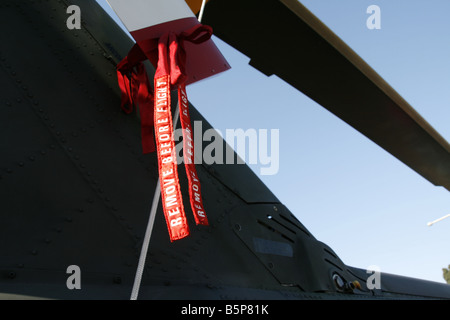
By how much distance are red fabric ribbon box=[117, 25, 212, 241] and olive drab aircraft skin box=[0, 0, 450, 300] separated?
0.62ft

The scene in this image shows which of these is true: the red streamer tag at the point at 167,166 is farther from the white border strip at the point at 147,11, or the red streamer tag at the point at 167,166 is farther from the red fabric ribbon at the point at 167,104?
the white border strip at the point at 147,11

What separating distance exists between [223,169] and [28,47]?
2.14 m

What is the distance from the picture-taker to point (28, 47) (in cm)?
299

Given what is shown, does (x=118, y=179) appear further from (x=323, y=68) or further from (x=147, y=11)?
(x=323, y=68)

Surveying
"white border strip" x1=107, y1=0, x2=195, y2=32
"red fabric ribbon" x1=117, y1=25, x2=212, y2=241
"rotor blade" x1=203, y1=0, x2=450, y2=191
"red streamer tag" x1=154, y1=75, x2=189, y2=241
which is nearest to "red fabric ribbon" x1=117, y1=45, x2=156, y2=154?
"red fabric ribbon" x1=117, y1=25, x2=212, y2=241

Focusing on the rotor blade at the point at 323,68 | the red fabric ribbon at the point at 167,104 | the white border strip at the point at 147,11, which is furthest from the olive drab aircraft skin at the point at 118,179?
the white border strip at the point at 147,11

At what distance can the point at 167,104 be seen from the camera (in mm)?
2803

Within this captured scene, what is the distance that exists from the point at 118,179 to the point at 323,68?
234cm

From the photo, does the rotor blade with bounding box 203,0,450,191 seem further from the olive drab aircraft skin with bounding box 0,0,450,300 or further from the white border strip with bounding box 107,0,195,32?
the white border strip with bounding box 107,0,195,32

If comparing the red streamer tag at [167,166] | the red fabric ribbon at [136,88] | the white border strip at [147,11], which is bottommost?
the red streamer tag at [167,166]

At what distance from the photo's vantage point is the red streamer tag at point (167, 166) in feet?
8.06

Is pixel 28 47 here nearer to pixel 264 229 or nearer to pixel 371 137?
pixel 264 229

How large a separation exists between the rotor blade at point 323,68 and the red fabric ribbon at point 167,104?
2.17ft
